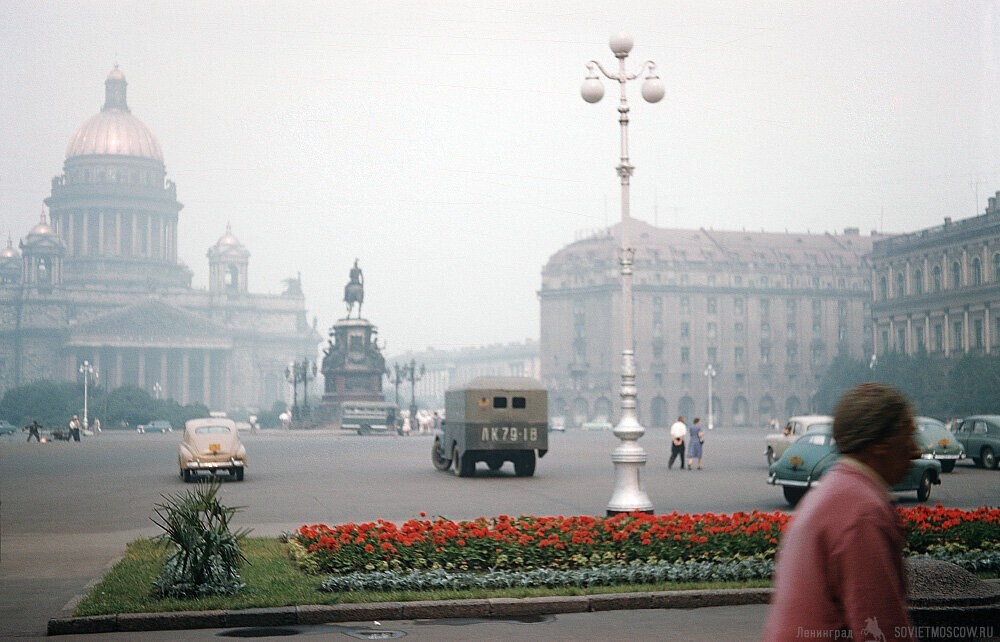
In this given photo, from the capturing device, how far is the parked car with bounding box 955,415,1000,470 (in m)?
37.0

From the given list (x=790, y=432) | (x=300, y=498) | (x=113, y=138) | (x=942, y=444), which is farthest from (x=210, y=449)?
(x=113, y=138)

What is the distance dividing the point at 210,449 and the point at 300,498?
6.82 m

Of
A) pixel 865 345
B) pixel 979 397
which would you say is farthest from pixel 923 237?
pixel 865 345

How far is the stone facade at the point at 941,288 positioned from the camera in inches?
3674

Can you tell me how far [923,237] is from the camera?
10438cm

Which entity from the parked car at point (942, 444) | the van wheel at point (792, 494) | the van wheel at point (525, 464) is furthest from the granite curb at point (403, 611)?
the parked car at point (942, 444)

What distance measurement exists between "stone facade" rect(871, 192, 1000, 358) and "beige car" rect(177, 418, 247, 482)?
71.0 meters

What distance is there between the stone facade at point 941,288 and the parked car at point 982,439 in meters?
54.9

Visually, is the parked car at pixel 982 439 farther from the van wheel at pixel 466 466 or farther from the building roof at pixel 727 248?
the building roof at pixel 727 248

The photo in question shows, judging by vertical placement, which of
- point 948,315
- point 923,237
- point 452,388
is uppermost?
point 923,237

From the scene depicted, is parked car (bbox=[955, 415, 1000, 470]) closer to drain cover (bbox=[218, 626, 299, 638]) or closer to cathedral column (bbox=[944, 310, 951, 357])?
drain cover (bbox=[218, 626, 299, 638])

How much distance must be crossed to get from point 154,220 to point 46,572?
613 ft

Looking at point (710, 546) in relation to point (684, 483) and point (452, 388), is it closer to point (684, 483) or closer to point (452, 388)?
point (684, 483)

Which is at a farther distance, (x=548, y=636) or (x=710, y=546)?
(x=710, y=546)
